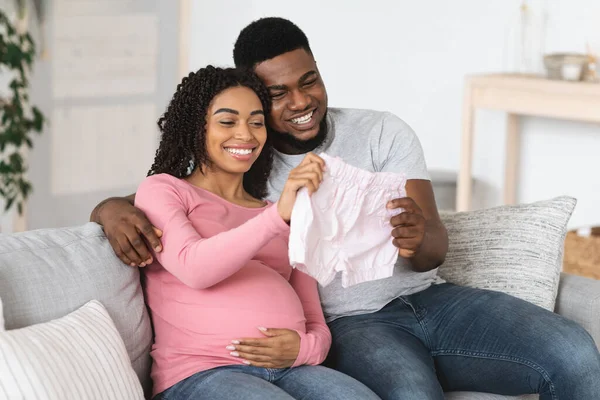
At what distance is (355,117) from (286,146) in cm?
20

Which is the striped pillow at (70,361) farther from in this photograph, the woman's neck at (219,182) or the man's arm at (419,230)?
the man's arm at (419,230)

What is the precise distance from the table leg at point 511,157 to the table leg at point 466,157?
0.70 ft

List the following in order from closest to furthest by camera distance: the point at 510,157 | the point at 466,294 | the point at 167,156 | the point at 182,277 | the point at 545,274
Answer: the point at 182,277
the point at 167,156
the point at 466,294
the point at 545,274
the point at 510,157

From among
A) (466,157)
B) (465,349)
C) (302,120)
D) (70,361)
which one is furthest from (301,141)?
(466,157)

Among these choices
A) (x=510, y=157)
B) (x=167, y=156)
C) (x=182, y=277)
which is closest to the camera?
(x=182, y=277)

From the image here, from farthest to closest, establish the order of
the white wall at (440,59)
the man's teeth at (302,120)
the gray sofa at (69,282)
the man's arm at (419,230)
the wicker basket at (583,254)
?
the white wall at (440,59) < the wicker basket at (583,254) < the man's teeth at (302,120) < the man's arm at (419,230) < the gray sofa at (69,282)

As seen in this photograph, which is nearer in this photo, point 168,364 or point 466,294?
point 168,364

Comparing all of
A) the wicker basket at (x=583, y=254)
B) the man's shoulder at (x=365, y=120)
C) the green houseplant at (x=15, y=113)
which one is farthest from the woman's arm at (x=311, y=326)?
the green houseplant at (x=15, y=113)

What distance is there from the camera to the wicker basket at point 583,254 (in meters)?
3.54

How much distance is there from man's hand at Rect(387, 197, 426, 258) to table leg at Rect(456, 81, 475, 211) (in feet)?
7.17

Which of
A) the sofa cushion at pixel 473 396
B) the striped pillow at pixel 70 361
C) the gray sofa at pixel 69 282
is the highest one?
the gray sofa at pixel 69 282

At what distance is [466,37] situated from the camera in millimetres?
4453

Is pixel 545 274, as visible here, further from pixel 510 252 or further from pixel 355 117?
pixel 355 117

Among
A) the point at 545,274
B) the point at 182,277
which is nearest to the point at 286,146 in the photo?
the point at 182,277
